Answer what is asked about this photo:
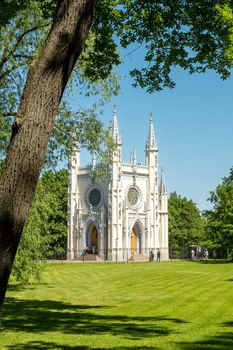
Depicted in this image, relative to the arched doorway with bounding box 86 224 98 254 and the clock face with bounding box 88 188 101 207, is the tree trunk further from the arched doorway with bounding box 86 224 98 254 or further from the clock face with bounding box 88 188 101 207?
the clock face with bounding box 88 188 101 207

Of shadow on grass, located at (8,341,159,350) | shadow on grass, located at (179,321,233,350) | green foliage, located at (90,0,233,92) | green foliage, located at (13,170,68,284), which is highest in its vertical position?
green foliage, located at (90,0,233,92)

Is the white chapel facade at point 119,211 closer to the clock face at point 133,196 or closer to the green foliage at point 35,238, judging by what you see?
the clock face at point 133,196

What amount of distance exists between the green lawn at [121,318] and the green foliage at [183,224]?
201 ft

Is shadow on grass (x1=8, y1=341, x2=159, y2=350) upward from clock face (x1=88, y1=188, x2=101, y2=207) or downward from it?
downward

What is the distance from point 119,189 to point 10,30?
50.4m

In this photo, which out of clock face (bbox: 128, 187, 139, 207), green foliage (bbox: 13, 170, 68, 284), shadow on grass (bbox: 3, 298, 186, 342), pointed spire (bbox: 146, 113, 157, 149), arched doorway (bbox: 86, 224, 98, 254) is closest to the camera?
shadow on grass (bbox: 3, 298, 186, 342)

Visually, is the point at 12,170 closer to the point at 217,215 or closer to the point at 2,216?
the point at 2,216

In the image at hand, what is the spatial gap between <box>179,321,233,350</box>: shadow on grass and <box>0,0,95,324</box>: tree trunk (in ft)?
18.7

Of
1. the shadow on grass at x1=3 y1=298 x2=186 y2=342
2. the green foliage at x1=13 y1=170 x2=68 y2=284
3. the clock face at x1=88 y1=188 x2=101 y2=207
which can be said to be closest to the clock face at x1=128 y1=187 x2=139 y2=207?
the clock face at x1=88 y1=188 x2=101 y2=207

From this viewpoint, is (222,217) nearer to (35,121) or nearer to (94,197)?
(94,197)

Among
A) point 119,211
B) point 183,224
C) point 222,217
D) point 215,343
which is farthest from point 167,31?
point 183,224

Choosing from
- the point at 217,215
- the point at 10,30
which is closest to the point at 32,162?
the point at 10,30

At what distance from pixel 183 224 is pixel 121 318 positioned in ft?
239

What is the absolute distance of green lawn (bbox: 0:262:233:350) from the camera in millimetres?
10969
